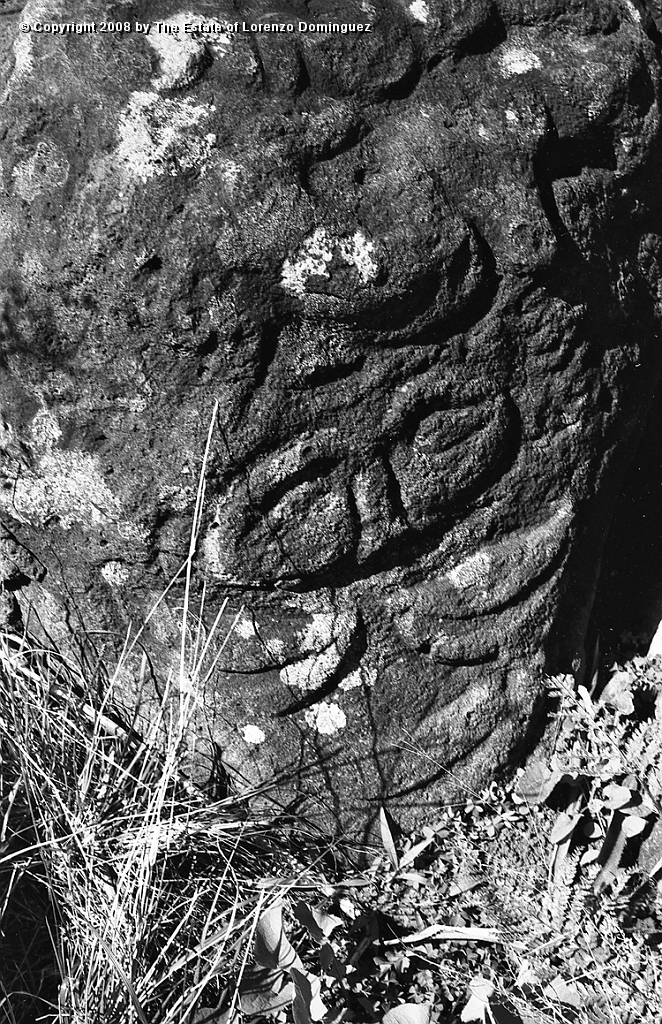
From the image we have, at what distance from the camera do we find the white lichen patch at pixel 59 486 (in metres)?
1.54

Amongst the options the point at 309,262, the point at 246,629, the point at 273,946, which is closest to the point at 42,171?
the point at 309,262

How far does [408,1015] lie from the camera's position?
1.48 m

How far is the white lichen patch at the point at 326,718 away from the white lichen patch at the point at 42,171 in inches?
39.6

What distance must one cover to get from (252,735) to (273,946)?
1.23 ft

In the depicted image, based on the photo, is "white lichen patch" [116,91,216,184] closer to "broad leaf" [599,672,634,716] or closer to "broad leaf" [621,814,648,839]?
"broad leaf" [599,672,634,716]

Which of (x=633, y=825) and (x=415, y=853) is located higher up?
(x=633, y=825)

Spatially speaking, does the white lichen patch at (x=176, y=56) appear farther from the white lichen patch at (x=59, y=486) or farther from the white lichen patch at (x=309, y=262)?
the white lichen patch at (x=59, y=486)

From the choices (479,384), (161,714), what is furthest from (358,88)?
(161,714)

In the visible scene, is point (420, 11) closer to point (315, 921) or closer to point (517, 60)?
point (517, 60)

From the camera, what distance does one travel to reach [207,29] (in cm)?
139

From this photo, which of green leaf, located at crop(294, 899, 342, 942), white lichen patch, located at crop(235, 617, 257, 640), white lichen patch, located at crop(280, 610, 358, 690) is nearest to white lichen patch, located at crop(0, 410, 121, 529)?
white lichen patch, located at crop(235, 617, 257, 640)

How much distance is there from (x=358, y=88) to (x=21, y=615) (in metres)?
1.19

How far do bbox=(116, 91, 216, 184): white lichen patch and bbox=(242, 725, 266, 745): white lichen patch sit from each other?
98 centimetres

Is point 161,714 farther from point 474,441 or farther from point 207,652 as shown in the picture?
point 474,441
